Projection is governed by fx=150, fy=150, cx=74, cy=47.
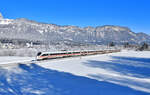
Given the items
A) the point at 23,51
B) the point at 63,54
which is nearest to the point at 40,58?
the point at 63,54

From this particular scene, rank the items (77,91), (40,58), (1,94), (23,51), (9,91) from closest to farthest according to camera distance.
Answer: (1,94), (9,91), (77,91), (40,58), (23,51)

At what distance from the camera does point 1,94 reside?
645cm

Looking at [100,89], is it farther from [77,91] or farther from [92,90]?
[77,91]

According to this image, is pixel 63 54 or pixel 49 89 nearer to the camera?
pixel 49 89

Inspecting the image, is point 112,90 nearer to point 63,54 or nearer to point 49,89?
point 49,89

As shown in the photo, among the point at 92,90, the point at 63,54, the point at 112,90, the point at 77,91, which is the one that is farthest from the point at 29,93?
the point at 63,54

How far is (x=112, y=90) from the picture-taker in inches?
304

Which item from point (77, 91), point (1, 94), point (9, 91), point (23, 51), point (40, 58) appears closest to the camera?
point (1, 94)

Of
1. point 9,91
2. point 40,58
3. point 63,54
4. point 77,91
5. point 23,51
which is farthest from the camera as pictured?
point 23,51

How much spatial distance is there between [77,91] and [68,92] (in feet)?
1.58

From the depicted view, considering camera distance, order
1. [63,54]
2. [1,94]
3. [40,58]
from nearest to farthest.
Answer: [1,94], [40,58], [63,54]

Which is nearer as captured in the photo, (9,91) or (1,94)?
(1,94)

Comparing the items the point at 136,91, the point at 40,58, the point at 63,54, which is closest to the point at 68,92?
the point at 136,91

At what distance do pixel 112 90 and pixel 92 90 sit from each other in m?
1.04
